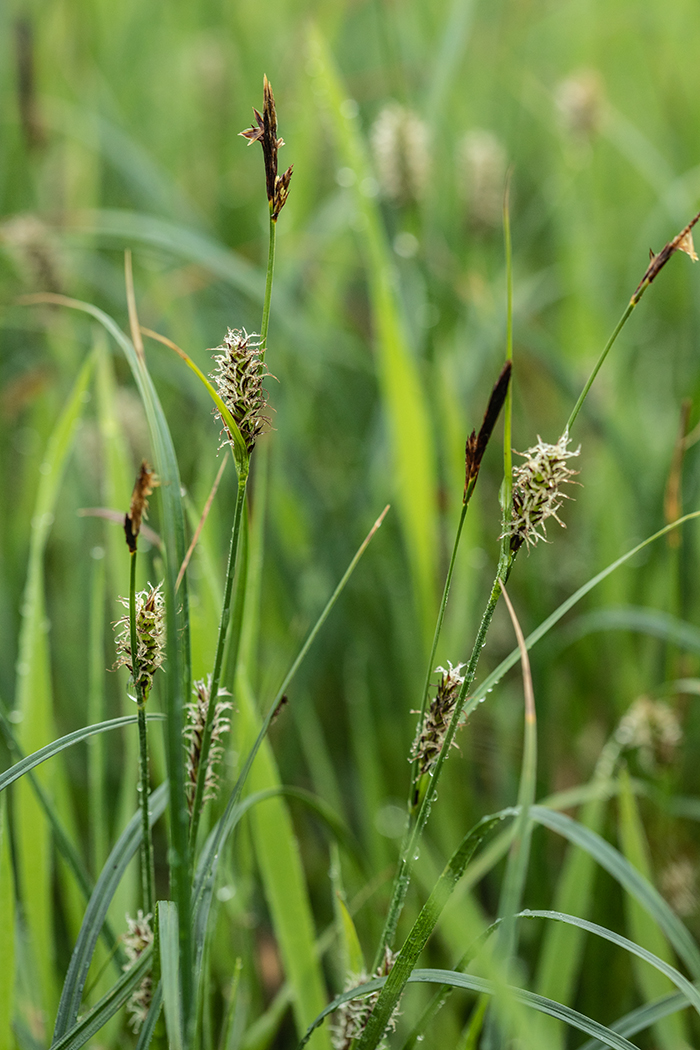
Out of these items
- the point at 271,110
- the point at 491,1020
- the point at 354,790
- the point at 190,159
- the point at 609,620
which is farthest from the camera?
the point at 190,159

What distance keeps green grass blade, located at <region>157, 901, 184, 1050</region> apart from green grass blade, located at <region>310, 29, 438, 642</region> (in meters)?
0.59

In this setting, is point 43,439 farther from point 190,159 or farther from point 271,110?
point 190,159

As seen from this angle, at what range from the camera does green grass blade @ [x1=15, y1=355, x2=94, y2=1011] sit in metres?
0.70

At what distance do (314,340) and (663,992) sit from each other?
0.92 m

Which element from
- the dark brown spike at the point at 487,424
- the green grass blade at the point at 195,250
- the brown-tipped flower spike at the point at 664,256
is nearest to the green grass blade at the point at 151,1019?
the dark brown spike at the point at 487,424

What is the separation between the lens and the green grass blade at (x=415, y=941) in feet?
1.52

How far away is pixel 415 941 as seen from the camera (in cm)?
46

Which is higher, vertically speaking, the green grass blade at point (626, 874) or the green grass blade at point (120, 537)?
the green grass blade at point (120, 537)

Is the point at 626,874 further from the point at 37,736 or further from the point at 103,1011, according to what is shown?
the point at 37,736

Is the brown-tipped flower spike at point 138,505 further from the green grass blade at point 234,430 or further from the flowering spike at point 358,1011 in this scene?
the flowering spike at point 358,1011

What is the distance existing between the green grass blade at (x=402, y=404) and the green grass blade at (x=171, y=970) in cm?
59

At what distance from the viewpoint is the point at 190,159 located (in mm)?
2367

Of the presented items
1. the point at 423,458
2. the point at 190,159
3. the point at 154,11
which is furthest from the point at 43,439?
the point at 154,11

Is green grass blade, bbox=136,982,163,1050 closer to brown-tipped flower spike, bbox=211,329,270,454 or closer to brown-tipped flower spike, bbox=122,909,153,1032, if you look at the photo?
brown-tipped flower spike, bbox=122,909,153,1032
